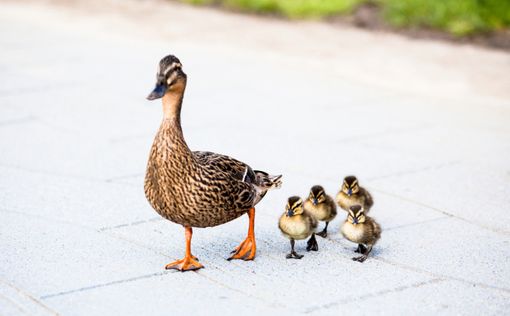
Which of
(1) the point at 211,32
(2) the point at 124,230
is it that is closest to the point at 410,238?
(2) the point at 124,230

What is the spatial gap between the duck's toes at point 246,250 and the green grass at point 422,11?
8.94m

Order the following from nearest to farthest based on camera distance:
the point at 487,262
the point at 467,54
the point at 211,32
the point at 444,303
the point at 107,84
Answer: the point at 444,303, the point at 487,262, the point at 107,84, the point at 467,54, the point at 211,32

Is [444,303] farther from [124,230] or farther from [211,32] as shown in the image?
[211,32]

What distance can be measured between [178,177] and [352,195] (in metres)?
1.85

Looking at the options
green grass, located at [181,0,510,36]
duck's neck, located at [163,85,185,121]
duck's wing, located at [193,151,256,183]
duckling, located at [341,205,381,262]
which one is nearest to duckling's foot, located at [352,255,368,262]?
duckling, located at [341,205,381,262]

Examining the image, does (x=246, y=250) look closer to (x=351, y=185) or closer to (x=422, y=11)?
(x=351, y=185)

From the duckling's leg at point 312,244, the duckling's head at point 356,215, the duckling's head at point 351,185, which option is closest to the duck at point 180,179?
the duckling's leg at point 312,244

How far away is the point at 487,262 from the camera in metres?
6.80

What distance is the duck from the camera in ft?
20.8

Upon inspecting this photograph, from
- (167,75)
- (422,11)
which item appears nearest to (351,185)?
(167,75)

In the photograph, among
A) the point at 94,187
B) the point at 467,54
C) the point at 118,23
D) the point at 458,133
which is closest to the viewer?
Result: the point at 94,187

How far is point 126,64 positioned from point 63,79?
1.24 m

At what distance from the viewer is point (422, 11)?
15758mm

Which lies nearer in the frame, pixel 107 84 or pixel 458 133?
pixel 458 133
